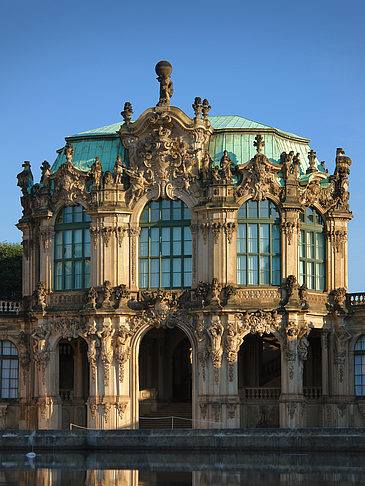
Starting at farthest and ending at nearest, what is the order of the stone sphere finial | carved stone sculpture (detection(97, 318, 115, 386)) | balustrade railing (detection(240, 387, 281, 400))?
the stone sphere finial → balustrade railing (detection(240, 387, 281, 400)) → carved stone sculpture (detection(97, 318, 115, 386))

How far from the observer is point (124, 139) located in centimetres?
6203

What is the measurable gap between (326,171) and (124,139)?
33.5ft

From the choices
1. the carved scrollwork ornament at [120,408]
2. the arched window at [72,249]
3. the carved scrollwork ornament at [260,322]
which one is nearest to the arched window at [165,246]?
the arched window at [72,249]

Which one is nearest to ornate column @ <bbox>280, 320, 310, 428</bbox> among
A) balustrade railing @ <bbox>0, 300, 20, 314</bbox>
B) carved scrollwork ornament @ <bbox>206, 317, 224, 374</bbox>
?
carved scrollwork ornament @ <bbox>206, 317, 224, 374</bbox>

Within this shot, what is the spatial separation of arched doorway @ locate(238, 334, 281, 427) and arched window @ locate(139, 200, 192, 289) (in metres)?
5.37

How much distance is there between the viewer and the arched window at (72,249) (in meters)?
61.6

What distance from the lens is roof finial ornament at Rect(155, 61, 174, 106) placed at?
61.8m

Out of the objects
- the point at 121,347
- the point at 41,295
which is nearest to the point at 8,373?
the point at 41,295

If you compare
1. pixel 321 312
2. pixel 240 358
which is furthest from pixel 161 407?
pixel 321 312

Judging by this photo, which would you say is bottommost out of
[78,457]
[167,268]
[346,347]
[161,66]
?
[78,457]

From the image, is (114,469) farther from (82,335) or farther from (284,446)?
(82,335)

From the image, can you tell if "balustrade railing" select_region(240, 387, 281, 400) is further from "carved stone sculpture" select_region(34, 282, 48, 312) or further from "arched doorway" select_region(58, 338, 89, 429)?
"carved stone sculpture" select_region(34, 282, 48, 312)

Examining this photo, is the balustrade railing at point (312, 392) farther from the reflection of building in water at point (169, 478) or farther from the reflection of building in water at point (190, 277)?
the reflection of building in water at point (169, 478)

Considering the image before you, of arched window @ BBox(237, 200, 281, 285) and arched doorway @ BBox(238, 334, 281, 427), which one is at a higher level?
arched window @ BBox(237, 200, 281, 285)
